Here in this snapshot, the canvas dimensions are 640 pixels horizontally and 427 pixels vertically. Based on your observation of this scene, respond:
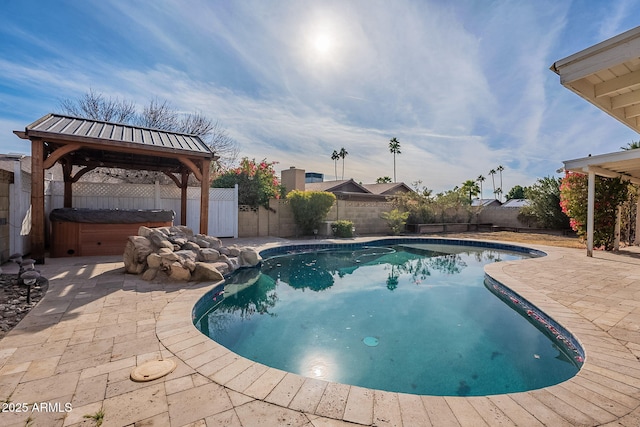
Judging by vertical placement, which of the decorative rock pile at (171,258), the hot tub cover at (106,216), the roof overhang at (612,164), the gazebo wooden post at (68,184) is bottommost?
the decorative rock pile at (171,258)

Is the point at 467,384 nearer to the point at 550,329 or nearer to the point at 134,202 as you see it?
the point at 550,329

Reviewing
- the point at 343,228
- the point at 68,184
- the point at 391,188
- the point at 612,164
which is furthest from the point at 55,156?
the point at 391,188

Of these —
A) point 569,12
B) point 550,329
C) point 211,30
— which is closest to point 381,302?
point 550,329

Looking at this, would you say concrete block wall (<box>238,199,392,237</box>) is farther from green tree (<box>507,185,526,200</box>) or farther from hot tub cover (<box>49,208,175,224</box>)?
green tree (<box>507,185,526,200</box>)

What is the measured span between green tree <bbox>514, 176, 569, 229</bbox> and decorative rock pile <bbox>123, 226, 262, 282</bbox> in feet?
55.3

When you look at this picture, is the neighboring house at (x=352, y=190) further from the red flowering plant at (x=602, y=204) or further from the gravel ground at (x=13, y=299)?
the gravel ground at (x=13, y=299)

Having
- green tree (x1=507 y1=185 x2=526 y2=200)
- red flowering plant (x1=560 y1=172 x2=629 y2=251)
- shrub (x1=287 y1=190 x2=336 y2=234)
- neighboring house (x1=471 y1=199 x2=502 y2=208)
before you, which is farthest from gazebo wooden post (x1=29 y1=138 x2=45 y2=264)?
green tree (x1=507 y1=185 x2=526 y2=200)

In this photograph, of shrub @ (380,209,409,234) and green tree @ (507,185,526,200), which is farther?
green tree @ (507,185,526,200)

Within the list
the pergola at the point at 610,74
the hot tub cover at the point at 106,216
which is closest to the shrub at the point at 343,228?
the hot tub cover at the point at 106,216

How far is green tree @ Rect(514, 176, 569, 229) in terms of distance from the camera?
15414 millimetres

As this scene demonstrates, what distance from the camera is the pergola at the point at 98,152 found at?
5.81m

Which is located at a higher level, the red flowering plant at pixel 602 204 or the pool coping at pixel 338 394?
the red flowering plant at pixel 602 204

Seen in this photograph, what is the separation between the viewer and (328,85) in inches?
388

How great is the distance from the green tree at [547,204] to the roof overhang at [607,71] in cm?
1574
